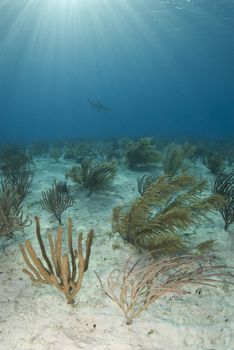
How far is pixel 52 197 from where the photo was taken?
6070 millimetres

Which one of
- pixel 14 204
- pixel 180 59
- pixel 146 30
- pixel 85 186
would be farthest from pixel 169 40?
pixel 14 204

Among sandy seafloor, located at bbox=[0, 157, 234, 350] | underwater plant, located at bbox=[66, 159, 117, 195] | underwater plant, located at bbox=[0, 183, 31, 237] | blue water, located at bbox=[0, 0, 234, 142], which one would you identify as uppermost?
blue water, located at bbox=[0, 0, 234, 142]

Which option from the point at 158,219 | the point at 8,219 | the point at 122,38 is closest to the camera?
the point at 158,219

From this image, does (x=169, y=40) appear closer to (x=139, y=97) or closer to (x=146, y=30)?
(x=146, y=30)

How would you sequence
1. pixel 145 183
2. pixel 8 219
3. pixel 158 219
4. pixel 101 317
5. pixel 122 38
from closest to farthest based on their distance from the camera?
pixel 101 317 < pixel 158 219 < pixel 8 219 < pixel 145 183 < pixel 122 38

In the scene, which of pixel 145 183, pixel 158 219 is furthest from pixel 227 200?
pixel 145 183

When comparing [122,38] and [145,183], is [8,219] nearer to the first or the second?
[145,183]

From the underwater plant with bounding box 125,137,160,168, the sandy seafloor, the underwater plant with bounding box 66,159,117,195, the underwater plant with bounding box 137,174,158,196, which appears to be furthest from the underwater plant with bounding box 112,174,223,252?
the underwater plant with bounding box 125,137,160,168

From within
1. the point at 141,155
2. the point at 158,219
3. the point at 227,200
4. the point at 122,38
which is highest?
the point at 122,38

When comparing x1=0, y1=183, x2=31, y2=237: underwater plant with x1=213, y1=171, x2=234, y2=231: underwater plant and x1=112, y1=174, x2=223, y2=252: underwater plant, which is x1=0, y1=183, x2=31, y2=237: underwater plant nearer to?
x1=112, y1=174, x2=223, y2=252: underwater plant

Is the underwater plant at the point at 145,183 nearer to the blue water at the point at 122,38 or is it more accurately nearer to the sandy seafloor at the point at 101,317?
the sandy seafloor at the point at 101,317

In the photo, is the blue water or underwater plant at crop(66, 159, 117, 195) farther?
the blue water

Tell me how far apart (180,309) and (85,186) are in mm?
4704

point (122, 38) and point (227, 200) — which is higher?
point (122, 38)
